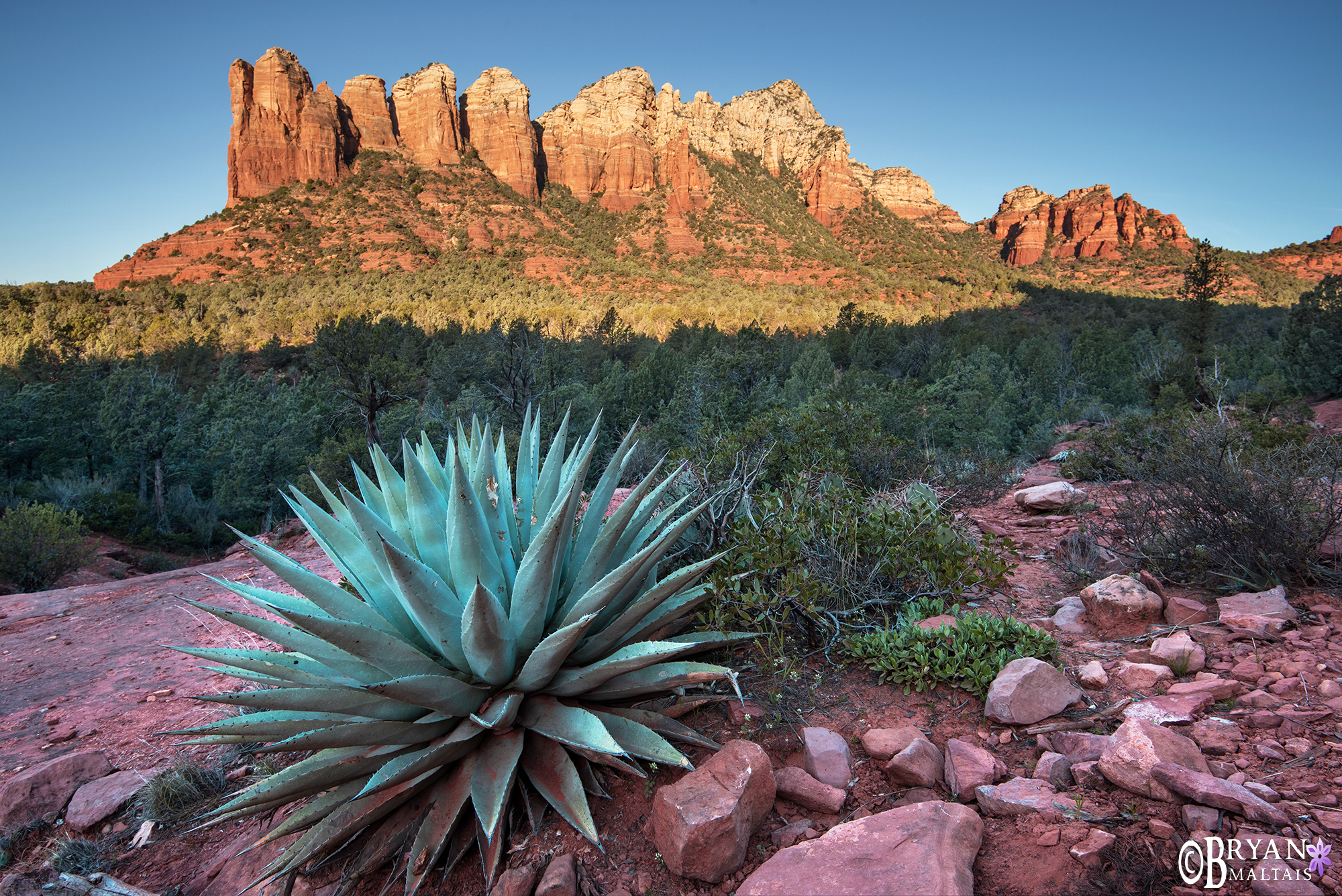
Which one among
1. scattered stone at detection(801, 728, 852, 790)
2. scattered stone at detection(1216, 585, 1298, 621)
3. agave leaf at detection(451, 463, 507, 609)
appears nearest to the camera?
scattered stone at detection(801, 728, 852, 790)

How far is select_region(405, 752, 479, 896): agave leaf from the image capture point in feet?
5.24

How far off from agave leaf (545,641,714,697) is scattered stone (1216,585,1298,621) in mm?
2349

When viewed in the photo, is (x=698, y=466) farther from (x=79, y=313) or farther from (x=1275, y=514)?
(x=79, y=313)

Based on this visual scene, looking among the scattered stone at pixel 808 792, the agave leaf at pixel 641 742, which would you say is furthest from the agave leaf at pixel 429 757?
the scattered stone at pixel 808 792

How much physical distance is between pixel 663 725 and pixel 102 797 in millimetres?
2286

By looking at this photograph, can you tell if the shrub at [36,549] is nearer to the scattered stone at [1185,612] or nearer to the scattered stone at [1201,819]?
the scattered stone at [1201,819]

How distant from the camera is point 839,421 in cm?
546

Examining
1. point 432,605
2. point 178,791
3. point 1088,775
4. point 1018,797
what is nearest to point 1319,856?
point 1088,775

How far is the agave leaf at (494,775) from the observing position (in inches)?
62.7

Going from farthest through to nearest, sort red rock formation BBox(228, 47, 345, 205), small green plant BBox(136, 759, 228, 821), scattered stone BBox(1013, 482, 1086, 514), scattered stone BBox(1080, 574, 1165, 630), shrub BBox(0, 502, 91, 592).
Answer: red rock formation BBox(228, 47, 345, 205), shrub BBox(0, 502, 91, 592), scattered stone BBox(1013, 482, 1086, 514), scattered stone BBox(1080, 574, 1165, 630), small green plant BBox(136, 759, 228, 821)

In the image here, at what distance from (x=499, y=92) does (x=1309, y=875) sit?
81.8 meters

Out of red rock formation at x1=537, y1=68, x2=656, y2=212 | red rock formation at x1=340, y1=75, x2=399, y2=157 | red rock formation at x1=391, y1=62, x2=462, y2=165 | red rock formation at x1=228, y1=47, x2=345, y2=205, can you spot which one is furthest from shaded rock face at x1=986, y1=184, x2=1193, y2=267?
red rock formation at x1=228, y1=47, x2=345, y2=205

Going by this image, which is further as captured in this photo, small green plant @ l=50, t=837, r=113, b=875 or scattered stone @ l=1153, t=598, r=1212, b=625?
scattered stone @ l=1153, t=598, r=1212, b=625

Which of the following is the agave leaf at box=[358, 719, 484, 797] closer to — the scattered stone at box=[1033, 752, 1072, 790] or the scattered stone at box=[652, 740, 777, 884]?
the scattered stone at box=[652, 740, 777, 884]
